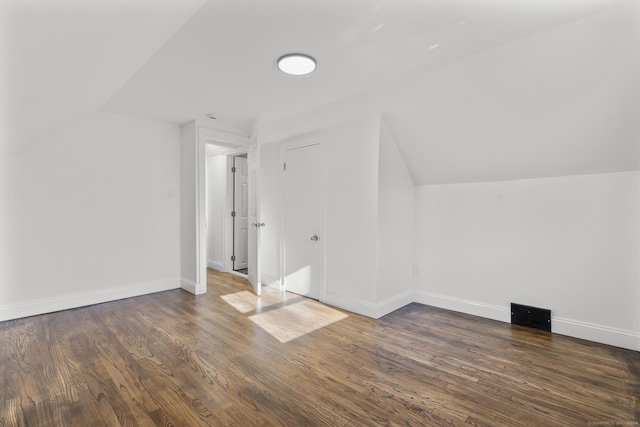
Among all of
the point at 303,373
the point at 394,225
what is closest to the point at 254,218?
the point at 394,225

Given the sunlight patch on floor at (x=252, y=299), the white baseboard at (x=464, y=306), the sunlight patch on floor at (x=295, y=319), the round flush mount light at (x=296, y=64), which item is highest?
the round flush mount light at (x=296, y=64)

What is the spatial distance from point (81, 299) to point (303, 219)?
274 cm

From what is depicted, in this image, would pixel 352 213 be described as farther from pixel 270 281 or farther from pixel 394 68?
pixel 270 281

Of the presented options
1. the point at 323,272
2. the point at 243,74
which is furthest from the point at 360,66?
the point at 323,272

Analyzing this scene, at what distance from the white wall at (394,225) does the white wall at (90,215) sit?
2930 millimetres

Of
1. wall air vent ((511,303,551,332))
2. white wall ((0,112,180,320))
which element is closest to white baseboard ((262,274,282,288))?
white wall ((0,112,180,320))

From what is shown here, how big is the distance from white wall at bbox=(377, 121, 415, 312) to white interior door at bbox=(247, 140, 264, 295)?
5.36 feet

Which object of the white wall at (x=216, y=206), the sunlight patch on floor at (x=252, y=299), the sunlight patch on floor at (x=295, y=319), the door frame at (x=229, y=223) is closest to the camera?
the sunlight patch on floor at (x=295, y=319)

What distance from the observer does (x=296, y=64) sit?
7.97 feet

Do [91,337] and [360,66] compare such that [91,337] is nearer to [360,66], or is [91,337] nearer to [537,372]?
[360,66]

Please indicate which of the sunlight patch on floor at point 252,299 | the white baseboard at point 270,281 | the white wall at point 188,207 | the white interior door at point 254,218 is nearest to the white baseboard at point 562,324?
the sunlight patch on floor at point 252,299

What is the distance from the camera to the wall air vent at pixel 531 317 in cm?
289

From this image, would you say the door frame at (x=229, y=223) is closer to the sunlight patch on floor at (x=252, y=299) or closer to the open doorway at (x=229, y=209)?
the open doorway at (x=229, y=209)

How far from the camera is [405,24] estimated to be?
193 cm
